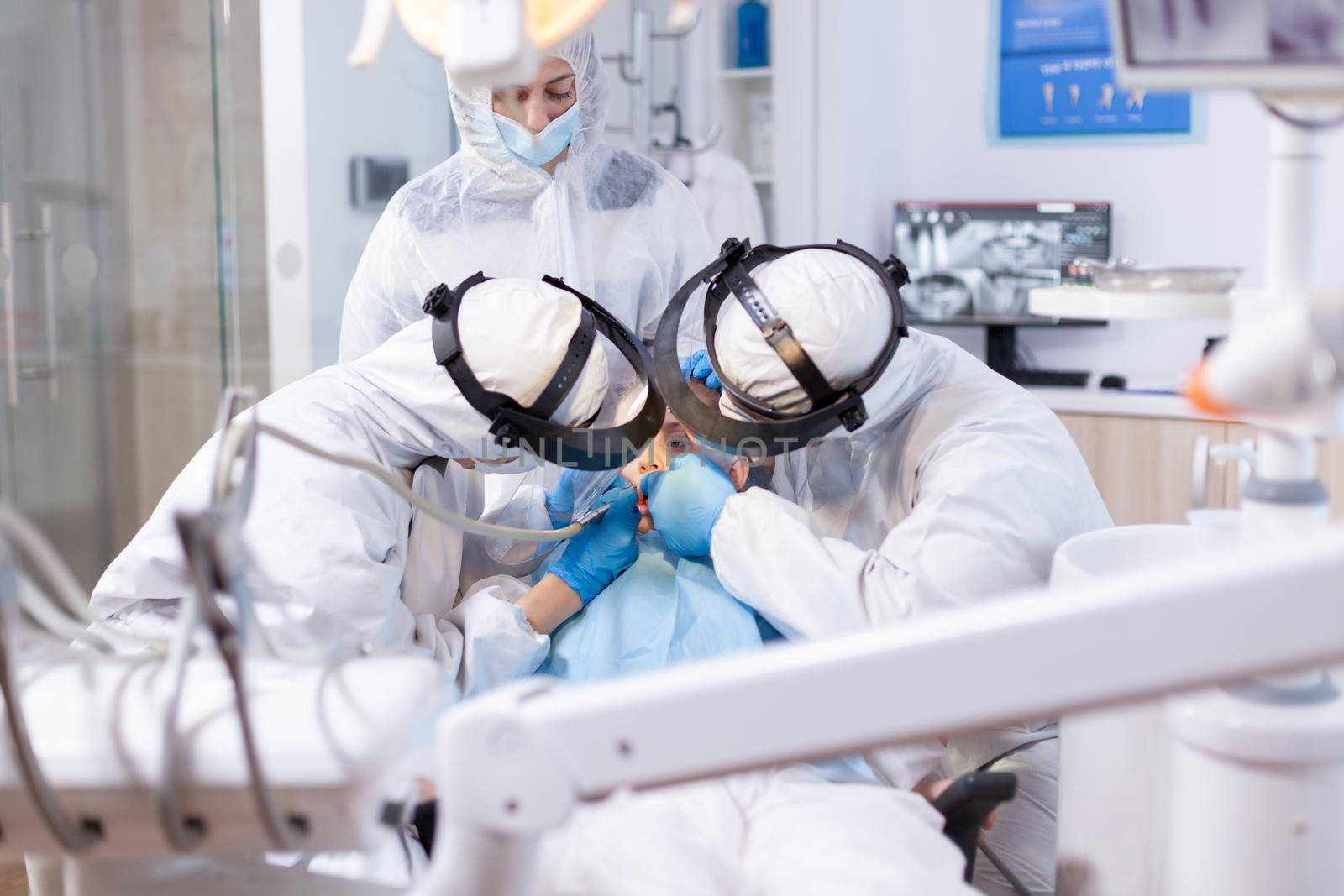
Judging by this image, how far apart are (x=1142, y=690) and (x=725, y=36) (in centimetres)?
346

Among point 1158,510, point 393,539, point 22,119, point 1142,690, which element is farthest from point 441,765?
point 1158,510

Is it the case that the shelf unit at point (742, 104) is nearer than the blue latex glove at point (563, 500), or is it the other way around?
the blue latex glove at point (563, 500)

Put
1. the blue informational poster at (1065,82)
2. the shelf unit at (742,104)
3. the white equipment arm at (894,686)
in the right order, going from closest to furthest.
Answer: the white equipment arm at (894,686)
the blue informational poster at (1065,82)
the shelf unit at (742,104)

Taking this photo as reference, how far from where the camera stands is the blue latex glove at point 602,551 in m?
1.42

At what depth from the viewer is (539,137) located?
194 cm

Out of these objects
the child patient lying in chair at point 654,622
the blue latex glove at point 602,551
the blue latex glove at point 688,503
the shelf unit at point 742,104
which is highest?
the shelf unit at point 742,104

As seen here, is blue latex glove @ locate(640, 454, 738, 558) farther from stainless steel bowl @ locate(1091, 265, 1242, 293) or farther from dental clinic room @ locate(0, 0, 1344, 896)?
stainless steel bowl @ locate(1091, 265, 1242, 293)

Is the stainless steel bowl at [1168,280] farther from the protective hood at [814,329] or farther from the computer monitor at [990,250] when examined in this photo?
the computer monitor at [990,250]

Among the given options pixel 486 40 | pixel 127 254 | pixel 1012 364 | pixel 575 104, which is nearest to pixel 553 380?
pixel 486 40

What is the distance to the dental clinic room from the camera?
2.12 ft

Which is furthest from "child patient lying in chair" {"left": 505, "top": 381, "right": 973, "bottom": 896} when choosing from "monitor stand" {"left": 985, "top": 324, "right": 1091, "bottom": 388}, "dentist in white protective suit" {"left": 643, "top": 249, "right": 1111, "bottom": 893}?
"monitor stand" {"left": 985, "top": 324, "right": 1091, "bottom": 388}

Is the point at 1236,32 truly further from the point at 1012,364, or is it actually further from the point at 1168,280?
the point at 1012,364

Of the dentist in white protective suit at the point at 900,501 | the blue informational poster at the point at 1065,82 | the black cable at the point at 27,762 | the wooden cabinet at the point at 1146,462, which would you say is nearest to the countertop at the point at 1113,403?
the wooden cabinet at the point at 1146,462

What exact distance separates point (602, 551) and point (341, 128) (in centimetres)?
199
